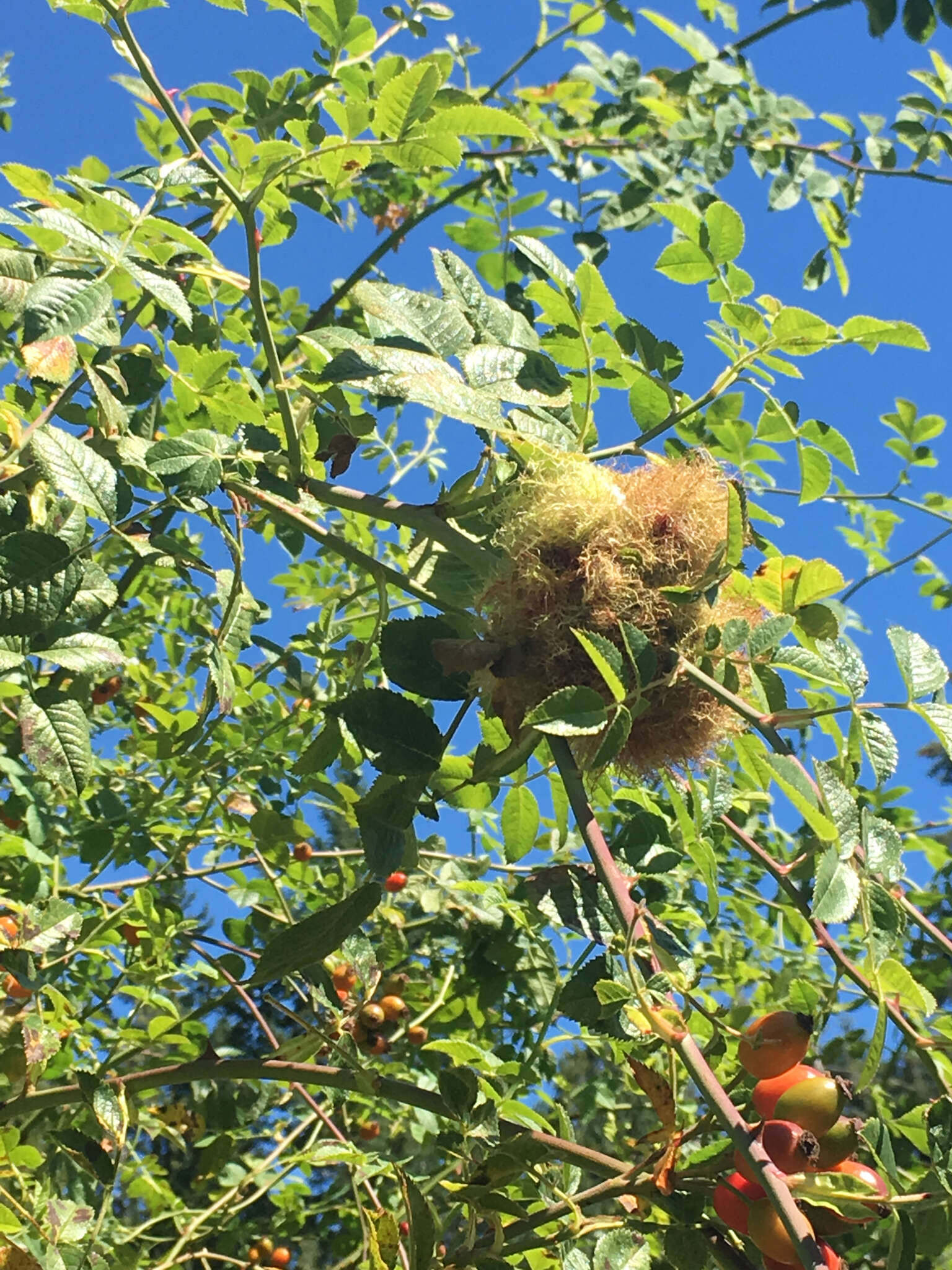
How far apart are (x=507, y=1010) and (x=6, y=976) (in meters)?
1.07

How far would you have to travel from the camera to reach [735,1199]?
1.09 meters

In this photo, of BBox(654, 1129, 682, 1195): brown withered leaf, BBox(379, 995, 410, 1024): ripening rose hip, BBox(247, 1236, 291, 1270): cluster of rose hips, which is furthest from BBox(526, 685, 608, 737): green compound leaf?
BBox(247, 1236, 291, 1270): cluster of rose hips

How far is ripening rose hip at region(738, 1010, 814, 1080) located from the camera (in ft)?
3.44

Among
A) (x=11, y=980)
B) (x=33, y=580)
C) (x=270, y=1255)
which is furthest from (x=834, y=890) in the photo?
(x=270, y=1255)

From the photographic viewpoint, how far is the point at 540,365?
49.9 inches

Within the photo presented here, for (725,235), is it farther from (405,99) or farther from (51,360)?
(51,360)

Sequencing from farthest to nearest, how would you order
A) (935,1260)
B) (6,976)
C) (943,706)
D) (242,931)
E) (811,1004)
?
(242,931) < (6,976) < (811,1004) < (935,1260) < (943,706)

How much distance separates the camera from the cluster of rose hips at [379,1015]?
2059mm

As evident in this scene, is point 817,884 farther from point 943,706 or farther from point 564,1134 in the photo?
point 564,1134

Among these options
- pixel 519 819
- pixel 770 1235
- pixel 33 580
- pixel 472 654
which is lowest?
pixel 770 1235

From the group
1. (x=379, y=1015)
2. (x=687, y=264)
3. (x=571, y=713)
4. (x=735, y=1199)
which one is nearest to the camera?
(x=571, y=713)

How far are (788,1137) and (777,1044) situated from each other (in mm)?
82

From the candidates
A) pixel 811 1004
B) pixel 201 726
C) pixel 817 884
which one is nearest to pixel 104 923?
pixel 201 726

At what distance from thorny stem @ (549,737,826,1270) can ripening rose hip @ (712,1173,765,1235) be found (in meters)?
0.08
